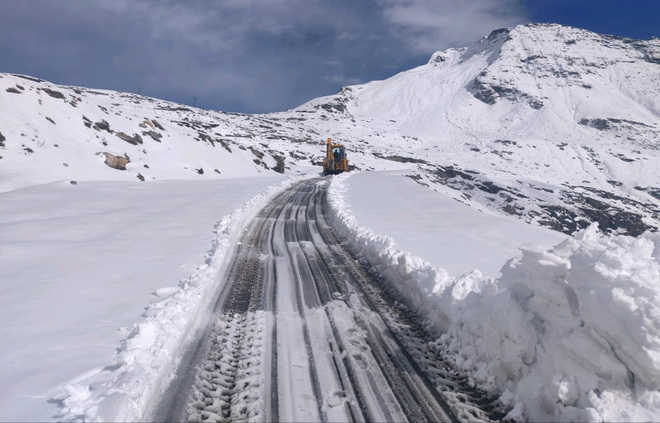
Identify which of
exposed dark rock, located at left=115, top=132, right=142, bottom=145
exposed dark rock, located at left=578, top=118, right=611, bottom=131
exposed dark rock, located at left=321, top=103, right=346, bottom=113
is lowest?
exposed dark rock, located at left=115, top=132, right=142, bottom=145

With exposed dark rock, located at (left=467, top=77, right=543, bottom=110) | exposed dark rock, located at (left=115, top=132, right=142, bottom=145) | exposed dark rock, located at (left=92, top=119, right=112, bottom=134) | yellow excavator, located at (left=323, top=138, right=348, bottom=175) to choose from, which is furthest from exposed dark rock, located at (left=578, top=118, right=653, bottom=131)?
exposed dark rock, located at (left=92, top=119, right=112, bottom=134)

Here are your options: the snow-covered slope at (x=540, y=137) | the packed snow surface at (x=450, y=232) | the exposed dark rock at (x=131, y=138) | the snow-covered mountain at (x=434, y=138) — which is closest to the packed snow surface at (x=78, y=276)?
the packed snow surface at (x=450, y=232)

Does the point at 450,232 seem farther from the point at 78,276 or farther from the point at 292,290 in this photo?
the point at 78,276

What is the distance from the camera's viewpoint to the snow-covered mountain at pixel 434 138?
70.5 feet

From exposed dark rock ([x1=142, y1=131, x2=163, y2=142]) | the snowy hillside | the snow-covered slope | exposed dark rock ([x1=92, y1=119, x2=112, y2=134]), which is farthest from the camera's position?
the snow-covered slope

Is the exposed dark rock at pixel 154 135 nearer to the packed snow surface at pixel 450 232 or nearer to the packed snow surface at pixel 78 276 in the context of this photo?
the packed snow surface at pixel 78 276

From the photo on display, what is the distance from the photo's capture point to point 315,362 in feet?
14.7

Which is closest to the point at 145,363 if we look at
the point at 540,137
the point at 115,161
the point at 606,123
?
the point at 115,161

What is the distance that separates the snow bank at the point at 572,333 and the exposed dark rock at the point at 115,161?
23.0 meters

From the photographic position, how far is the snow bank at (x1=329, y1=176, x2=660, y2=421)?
10.5 feet

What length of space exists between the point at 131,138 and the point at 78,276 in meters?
22.2

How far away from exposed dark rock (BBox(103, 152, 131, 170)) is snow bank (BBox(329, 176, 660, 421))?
75.6 ft

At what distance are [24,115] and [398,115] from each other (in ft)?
530

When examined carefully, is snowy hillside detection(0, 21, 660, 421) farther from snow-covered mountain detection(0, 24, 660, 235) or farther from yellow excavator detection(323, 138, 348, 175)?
yellow excavator detection(323, 138, 348, 175)
